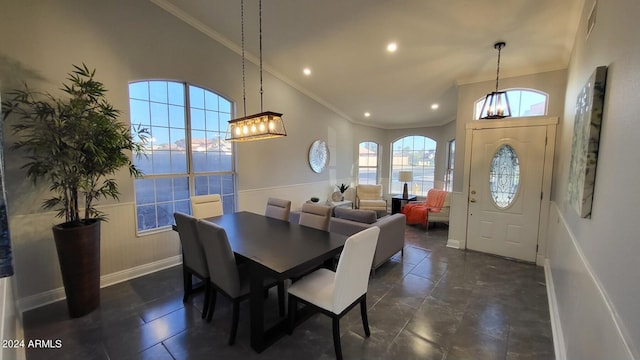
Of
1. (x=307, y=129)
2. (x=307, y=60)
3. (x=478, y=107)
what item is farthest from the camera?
(x=307, y=129)

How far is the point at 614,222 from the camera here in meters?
1.07

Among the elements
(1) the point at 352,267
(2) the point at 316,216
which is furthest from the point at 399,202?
(1) the point at 352,267

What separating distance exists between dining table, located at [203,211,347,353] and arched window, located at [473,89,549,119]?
3.55m

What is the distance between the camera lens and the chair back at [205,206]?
3.43m

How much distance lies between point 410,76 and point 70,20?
4.55 metres

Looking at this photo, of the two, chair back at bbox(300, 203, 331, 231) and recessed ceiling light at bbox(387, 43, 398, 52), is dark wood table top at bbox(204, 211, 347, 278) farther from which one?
recessed ceiling light at bbox(387, 43, 398, 52)

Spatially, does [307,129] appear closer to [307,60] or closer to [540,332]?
[307,60]

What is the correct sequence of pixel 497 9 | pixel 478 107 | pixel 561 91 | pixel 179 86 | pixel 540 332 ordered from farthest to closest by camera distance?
pixel 478 107 → pixel 179 86 → pixel 561 91 → pixel 497 9 → pixel 540 332

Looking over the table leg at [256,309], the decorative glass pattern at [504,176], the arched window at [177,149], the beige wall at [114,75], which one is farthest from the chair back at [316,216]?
the decorative glass pattern at [504,176]

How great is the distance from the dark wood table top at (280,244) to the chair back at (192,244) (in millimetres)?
300

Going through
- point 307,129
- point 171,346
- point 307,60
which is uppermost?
point 307,60

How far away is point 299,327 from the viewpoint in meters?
2.37

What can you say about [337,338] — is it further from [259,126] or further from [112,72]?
[112,72]

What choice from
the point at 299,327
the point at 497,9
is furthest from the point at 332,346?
the point at 497,9
